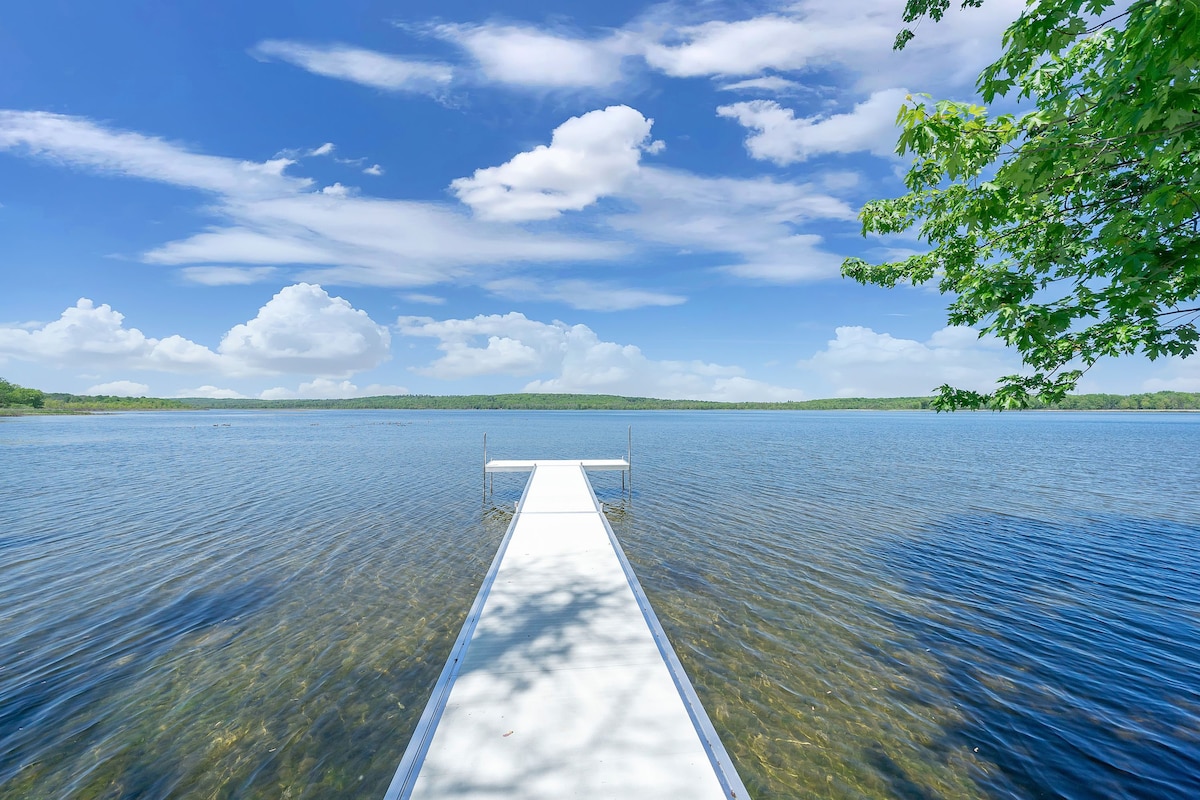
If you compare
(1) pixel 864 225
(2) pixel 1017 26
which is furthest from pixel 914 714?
(2) pixel 1017 26

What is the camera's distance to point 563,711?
523cm

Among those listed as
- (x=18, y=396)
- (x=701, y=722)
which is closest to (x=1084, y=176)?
(x=701, y=722)

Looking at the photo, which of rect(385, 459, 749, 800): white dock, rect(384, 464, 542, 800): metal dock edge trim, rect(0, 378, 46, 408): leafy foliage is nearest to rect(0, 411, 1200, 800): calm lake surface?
rect(384, 464, 542, 800): metal dock edge trim

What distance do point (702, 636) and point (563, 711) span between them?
174 inches

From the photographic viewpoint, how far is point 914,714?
670 centimetres

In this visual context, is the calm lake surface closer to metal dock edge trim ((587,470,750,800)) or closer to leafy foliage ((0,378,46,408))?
metal dock edge trim ((587,470,750,800))

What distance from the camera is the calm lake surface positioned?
5.80m

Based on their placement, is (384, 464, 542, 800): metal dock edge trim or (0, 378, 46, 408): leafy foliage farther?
(0, 378, 46, 408): leafy foliage

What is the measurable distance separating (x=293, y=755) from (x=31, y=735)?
3704 mm

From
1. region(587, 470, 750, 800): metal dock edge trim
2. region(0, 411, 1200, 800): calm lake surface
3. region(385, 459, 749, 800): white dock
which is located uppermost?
region(587, 470, 750, 800): metal dock edge trim

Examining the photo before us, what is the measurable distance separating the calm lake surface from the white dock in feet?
4.41

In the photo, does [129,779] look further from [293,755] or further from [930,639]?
[930,639]

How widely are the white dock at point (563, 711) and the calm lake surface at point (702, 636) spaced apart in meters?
1.35

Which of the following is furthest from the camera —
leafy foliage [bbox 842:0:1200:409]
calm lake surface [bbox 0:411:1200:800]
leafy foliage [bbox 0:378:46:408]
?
leafy foliage [bbox 0:378:46:408]
